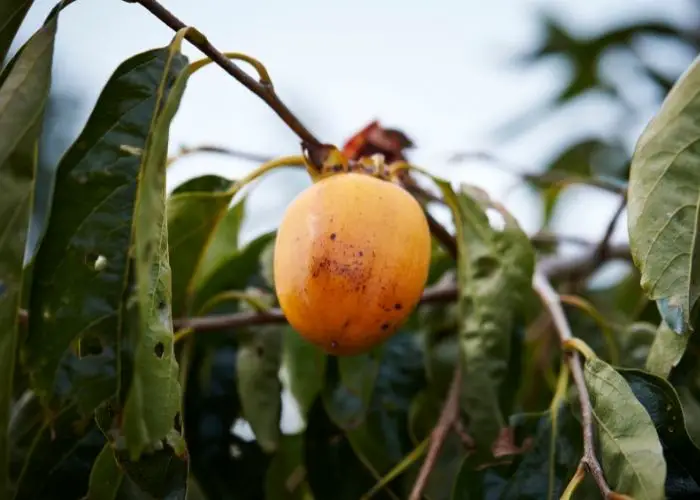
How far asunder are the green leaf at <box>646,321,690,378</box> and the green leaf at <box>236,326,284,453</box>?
0.39 meters

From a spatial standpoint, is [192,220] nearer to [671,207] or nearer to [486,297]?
[486,297]

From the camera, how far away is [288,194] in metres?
2.09

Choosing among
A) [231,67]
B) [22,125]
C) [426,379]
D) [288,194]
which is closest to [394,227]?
[231,67]

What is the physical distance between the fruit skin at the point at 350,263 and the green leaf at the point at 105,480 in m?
0.18

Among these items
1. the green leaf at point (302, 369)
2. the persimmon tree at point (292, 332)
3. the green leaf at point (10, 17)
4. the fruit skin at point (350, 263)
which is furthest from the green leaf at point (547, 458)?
the green leaf at point (10, 17)

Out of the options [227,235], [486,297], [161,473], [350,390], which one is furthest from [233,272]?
[161,473]

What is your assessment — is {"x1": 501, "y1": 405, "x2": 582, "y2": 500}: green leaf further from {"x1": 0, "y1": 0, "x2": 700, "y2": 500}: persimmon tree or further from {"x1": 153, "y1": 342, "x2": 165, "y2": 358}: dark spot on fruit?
{"x1": 153, "y1": 342, "x2": 165, "y2": 358}: dark spot on fruit

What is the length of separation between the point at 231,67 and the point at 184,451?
28 cm

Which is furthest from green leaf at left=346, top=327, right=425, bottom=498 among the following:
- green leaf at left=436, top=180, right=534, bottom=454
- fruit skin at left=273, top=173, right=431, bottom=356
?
fruit skin at left=273, top=173, right=431, bottom=356

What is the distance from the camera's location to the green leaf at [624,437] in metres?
0.59

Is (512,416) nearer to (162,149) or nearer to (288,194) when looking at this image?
(162,149)

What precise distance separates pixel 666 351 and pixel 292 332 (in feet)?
1.40

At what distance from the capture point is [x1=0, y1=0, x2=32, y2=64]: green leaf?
0.65 metres

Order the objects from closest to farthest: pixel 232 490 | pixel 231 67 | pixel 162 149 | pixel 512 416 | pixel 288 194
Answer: pixel 162 149
pixel 231 67
pixel 512 416
pixel 232 490
pixel 288 194
